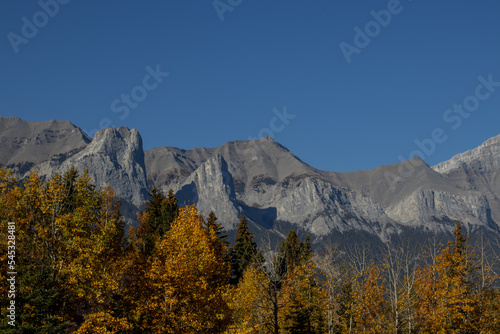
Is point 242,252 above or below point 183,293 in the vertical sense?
above

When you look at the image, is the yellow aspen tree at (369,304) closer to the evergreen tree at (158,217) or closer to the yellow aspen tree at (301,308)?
the yellow aspen tree at (301,308)

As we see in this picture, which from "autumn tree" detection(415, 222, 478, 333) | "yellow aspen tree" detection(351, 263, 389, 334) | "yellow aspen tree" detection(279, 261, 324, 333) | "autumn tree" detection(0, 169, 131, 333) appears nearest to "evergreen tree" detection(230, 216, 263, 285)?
"yellow aspen tree" detection(279, 261, 324, 333)

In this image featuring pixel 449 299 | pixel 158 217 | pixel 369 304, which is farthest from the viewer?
pixel 158 217

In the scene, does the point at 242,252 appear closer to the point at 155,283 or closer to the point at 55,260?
the point at 155,283

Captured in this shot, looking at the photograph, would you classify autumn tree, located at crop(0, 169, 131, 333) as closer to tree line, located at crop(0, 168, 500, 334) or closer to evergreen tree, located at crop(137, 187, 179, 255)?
tree line, located at crop(0, 168, 500, 334)

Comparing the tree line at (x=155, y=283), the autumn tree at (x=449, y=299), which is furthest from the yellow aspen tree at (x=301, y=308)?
the autumn tree at (x=449, y=299)

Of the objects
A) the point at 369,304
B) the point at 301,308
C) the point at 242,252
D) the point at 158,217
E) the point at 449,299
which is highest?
the point at 158,217

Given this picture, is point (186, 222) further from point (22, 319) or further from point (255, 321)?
point (22, 319)

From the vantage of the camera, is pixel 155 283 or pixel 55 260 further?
pixel 155 283

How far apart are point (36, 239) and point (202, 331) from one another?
1319 centimetres

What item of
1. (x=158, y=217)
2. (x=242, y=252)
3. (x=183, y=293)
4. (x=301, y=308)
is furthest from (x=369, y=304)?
(x=242, y=252)

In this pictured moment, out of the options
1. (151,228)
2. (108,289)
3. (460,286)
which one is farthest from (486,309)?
(151,228)
